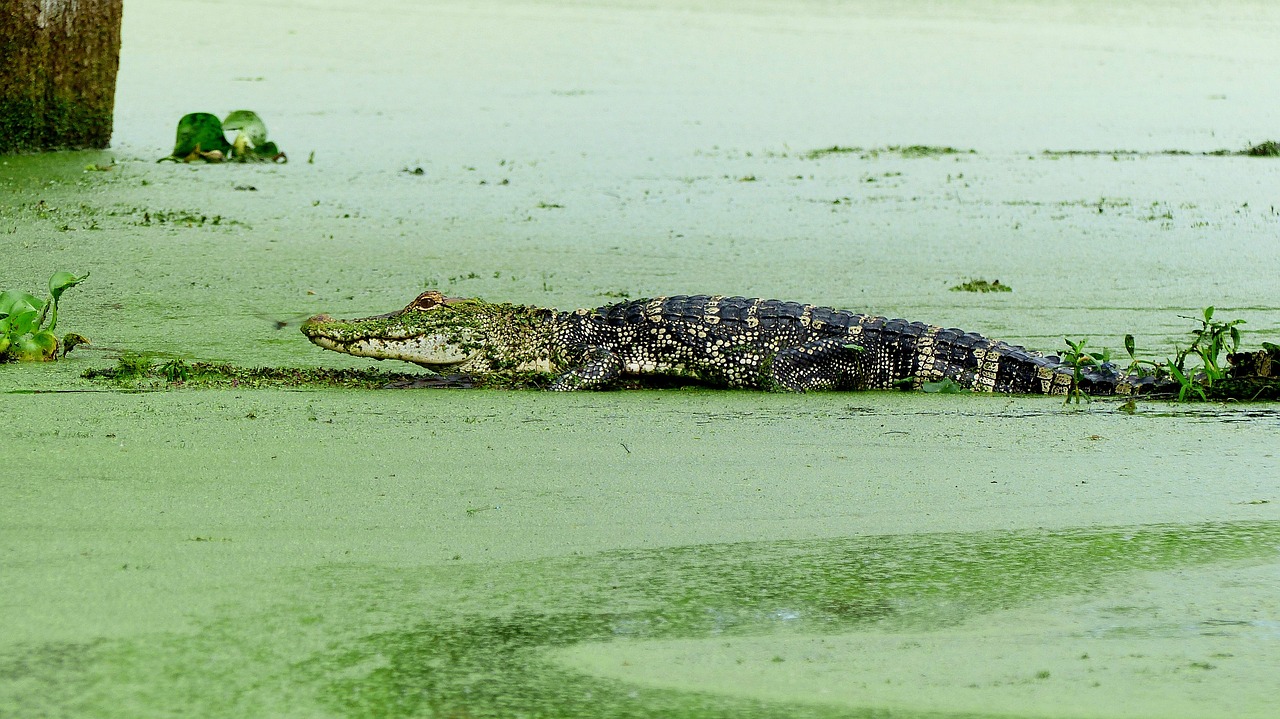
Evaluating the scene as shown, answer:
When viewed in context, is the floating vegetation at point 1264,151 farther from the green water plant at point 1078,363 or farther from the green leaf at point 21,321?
the green leaf at point 21,321

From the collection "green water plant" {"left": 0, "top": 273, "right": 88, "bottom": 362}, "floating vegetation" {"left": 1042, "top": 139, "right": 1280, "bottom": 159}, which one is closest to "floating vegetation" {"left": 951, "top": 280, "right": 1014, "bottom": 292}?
"green water plant" {"left": 0, "top": 273, "right": 88, "bottom": 362}

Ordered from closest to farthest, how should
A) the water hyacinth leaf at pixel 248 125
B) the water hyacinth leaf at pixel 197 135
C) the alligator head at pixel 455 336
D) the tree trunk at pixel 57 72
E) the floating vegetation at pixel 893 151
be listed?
the alligator head at pixel 455 336
the tree trunk at pixel 57 72
the water hyacinth leaf at pixel 197 135
the water hyacinth leaf at pixel 248 125
the floating vegetation at pixel 893 151

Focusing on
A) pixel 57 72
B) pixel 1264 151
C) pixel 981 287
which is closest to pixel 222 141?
pixel 57 72

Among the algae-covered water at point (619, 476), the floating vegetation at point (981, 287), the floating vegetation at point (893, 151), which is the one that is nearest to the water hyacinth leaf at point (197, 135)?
the algae-covered water at point (619, 476)

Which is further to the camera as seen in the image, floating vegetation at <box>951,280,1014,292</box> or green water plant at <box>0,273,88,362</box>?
floating vegetation at <box>951,280,1014,292</box>

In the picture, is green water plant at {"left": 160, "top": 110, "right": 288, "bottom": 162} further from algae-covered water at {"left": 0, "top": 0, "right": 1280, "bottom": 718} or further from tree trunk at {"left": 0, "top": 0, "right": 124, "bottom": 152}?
tree trunk at {"left": 0, "top": 0, "right": 124, "bottom": 152}

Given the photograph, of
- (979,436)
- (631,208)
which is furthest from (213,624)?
(631,208)

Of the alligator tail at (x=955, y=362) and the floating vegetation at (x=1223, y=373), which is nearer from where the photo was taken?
the floating vegetation at (x=1223, y=373)
